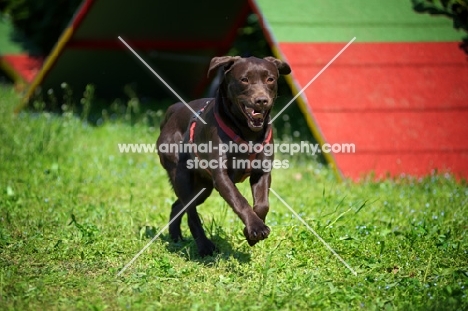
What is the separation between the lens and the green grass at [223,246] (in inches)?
162

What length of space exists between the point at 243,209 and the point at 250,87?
854 millimetres

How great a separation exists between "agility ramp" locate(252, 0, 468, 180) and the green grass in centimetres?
48

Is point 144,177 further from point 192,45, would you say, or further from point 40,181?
point 192,45

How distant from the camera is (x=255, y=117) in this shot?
4660mm

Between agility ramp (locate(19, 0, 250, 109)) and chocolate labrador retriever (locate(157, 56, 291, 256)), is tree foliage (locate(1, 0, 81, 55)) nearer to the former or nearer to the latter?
agility ramp (locate(19, 0, 250, 109))

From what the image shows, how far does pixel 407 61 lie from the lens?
8195mm

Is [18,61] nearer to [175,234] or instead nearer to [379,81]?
[379,81]

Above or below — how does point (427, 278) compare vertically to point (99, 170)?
above

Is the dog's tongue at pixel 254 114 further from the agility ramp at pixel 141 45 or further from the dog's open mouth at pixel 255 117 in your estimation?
the agility ramp at pixel 141 45

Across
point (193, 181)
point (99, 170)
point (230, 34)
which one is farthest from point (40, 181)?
point (230, 34)

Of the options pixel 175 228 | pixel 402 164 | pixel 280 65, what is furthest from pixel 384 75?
pixel 175 228

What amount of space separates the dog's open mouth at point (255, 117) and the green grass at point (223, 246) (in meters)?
0.95

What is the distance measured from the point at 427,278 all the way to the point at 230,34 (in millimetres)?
7542

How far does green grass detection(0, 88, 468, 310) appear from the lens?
13.5 feet
